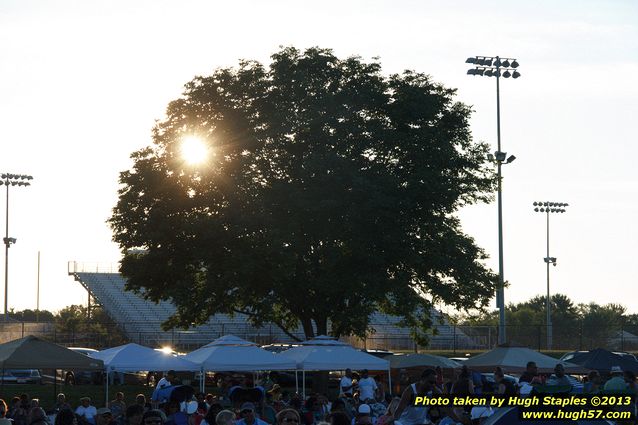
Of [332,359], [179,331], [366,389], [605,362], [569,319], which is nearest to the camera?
[366,389]

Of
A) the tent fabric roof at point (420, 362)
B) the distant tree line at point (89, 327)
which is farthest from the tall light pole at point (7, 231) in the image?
the tent fabric roof at point (420, 362)

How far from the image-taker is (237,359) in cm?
3105

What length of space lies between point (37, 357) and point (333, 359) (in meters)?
9.13

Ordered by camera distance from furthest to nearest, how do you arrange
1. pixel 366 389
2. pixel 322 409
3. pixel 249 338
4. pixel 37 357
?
1. pixel 249 338
2. pixel 366 389
3. pixel 37 357
4. pixel 322 409

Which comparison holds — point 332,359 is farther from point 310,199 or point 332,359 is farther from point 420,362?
point 310,199

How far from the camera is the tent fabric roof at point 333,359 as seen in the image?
31.6 metres

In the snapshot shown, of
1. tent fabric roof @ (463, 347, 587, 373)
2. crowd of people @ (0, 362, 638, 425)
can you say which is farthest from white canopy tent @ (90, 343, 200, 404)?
tent fabric roof @ (463, 347, 587, 373)

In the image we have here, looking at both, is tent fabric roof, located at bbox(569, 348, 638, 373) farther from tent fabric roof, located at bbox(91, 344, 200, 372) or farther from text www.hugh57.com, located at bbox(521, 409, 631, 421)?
text www.hugh57.com, located at bbox(521, 409, 631, 421)

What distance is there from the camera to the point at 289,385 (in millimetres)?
47344

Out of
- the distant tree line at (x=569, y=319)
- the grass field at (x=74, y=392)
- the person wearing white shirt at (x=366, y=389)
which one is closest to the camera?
the person wearing white shirt at (x=366, y=389)

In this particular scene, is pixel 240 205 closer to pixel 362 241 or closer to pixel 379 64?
pixel 362 241

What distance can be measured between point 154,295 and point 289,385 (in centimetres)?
705

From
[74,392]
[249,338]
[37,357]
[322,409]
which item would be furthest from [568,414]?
[249,338]

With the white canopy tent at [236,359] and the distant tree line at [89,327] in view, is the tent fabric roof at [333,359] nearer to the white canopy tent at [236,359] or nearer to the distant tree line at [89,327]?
the white canopy tent at [236,359]
